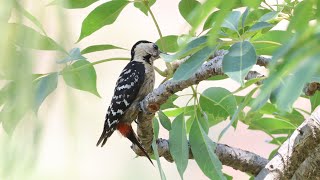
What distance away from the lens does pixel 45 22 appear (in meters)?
0.22

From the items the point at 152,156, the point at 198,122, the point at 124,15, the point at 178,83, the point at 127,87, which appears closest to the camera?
the point at 178,83

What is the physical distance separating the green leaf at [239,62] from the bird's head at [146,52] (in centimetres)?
118

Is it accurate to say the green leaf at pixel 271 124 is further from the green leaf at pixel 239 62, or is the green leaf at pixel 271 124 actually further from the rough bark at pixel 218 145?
the green leaf at pixel 239 62

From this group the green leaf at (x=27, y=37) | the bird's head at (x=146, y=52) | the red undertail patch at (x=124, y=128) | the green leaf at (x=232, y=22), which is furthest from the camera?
the bird's head at (x=146, y=52)

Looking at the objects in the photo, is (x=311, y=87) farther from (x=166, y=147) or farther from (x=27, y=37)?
(x=27, y=37)

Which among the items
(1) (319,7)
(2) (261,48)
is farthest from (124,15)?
(1) (319,7)

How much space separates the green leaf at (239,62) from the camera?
78 cm

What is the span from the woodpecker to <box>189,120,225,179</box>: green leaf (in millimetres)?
197

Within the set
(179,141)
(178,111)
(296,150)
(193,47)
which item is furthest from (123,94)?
(193,47)

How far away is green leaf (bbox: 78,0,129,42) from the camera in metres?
1.25

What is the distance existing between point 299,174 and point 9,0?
102 centimetres

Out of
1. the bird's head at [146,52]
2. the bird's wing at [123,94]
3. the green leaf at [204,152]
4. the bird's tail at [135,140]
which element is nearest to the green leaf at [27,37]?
the green leaf at [204,152]

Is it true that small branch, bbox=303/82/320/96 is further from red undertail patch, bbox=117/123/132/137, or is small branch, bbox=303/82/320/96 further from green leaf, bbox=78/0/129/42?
red undertail patch, bbox=117/123/132/137

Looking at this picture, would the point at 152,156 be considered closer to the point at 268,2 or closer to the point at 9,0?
the point at 268,2
